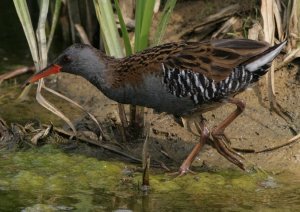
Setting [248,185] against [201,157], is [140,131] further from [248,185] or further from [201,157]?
[248,185]

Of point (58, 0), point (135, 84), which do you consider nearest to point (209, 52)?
point (135, 84)

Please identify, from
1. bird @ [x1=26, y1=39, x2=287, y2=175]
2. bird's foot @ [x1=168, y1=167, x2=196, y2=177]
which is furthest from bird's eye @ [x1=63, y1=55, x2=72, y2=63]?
bird's foot @ [x1=168, y1=167, x2=196, y2=177]

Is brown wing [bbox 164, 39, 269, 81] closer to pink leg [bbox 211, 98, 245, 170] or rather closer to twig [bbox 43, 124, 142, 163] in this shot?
pink leg [bbox 211, 98, 245, 170]

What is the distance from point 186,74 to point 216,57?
26 centimetres

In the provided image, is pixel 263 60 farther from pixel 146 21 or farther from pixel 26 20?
pixel 26 20

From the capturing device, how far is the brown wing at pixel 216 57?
5.87 meters

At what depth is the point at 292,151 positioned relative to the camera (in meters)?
6.43

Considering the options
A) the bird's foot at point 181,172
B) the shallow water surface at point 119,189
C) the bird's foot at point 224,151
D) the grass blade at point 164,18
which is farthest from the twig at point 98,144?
the grass blade at point 164,18

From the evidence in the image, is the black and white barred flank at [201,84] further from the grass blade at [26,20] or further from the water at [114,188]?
the grass blade at [26,20]

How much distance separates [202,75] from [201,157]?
0.94 meters

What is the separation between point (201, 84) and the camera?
5859 millimetres

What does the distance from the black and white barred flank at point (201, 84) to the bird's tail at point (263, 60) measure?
0.14 feet

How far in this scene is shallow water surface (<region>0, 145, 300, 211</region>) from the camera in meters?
5.66

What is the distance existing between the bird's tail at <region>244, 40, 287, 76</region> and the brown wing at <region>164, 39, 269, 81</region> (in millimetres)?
36
